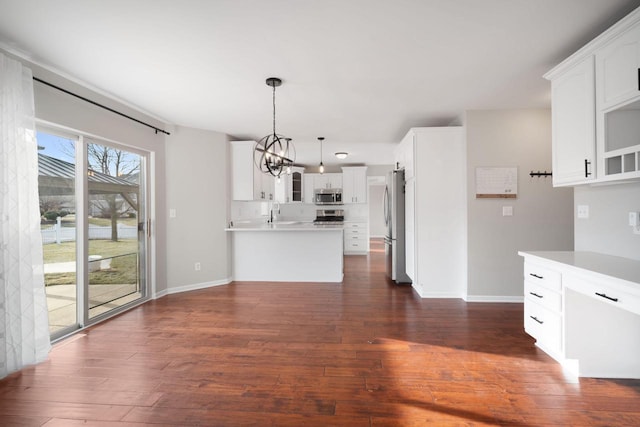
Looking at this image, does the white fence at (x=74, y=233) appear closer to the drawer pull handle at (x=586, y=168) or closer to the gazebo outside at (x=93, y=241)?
the gazebo outside at (x=93, y=241)

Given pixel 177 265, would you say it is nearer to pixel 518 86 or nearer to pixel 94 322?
pixel 94 322

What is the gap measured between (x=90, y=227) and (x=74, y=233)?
0.61ft

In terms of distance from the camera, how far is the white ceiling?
2012mm

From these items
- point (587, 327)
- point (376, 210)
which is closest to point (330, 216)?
point (376, 210)

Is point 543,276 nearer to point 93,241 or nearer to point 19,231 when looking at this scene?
point 19,231

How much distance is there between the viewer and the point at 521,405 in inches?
75.7

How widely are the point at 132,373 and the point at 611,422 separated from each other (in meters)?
3.02

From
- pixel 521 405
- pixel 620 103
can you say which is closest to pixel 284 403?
pixel 521 405

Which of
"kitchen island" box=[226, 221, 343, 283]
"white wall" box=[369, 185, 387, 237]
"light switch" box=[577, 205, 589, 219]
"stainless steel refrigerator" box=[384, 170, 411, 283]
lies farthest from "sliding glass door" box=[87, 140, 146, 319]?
"white wall" box=[369, 185, 387, 237]

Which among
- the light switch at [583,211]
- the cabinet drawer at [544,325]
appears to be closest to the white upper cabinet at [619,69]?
the light switch at [583,211]

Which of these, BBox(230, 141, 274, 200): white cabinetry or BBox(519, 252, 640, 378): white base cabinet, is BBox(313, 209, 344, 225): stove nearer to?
BBox(230, 141, 274, 200): white cabinetry

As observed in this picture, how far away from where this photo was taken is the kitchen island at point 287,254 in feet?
17.1

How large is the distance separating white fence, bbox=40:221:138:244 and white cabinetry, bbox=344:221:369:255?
17.3 ft

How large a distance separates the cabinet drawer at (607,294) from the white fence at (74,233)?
13.7ft
